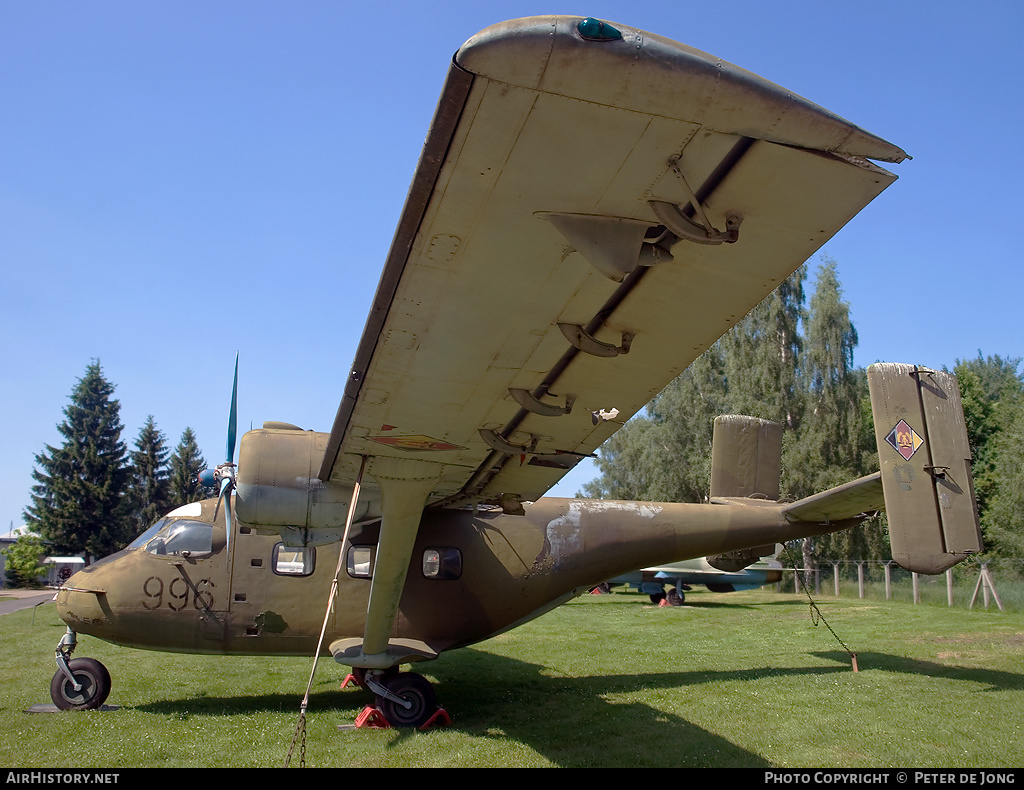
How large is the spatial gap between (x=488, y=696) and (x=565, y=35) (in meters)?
9.39

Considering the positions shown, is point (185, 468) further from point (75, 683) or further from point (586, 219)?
point (586, 219)

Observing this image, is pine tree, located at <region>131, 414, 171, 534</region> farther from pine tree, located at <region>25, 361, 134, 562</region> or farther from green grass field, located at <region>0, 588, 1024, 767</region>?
green grass field, located at <region>0, 588, 1024, 767</region>

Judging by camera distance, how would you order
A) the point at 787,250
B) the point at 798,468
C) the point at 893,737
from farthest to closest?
1. the point at 798,468
2. the point at 893,737
3. the point at 787,250

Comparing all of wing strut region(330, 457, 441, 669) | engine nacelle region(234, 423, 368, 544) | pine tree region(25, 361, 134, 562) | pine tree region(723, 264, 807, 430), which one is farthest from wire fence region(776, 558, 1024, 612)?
pine tree region(25, 361, 134, 562)

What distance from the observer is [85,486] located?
44938 mm

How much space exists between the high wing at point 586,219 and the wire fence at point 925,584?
14.5 m

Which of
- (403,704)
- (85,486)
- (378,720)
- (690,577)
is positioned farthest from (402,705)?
(85,486)

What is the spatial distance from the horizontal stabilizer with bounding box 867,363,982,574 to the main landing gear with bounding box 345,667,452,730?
573 cm

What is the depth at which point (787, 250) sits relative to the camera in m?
3.48

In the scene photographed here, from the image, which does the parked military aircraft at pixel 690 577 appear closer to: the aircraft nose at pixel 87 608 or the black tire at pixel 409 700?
the black tire at pixel 409 700

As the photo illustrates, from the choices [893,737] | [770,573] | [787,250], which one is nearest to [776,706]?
[893,737]

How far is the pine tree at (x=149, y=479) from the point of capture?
49.8 metres

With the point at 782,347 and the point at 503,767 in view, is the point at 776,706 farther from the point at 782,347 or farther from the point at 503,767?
the point at 782,347

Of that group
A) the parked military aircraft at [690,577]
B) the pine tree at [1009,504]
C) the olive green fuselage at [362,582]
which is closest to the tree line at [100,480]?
the parked military aircraft at [690,577]
